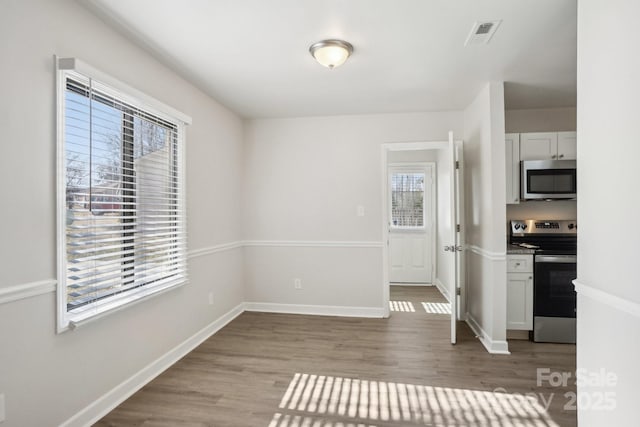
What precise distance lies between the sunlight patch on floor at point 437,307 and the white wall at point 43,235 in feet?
10.5

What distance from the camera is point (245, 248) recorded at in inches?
178

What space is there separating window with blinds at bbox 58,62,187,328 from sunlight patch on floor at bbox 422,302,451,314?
122 inches

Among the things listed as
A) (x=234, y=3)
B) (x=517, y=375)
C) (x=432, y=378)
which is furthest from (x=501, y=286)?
(x=234, y=3)

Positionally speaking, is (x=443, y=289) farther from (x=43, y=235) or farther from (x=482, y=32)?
(x=43, y=235)

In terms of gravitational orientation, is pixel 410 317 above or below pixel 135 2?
below

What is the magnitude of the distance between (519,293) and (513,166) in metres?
1.36

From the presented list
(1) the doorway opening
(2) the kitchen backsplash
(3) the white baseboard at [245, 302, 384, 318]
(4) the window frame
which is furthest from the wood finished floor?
(4) the window frame

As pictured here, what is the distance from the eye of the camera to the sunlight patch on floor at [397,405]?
2129 millimetres

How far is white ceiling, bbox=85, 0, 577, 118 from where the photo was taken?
6.66 feet

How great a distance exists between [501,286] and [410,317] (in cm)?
129

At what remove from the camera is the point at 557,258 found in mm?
3330
